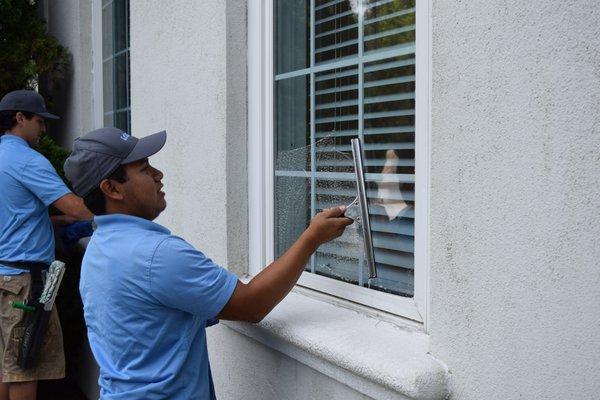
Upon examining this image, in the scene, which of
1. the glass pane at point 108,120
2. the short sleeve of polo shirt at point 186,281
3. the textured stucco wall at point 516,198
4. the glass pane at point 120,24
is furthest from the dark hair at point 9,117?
the textured stucco wall at point 516,198

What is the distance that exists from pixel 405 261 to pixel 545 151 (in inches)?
32.8

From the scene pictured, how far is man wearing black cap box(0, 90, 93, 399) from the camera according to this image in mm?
4141

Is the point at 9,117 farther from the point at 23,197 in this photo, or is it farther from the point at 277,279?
the point at 277,279

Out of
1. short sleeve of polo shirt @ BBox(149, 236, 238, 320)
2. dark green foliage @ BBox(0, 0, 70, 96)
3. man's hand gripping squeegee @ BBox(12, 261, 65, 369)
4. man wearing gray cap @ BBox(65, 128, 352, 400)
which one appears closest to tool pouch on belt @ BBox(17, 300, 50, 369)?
man's hand gripping squeegee @ BBox(12, 261, 65, 369)

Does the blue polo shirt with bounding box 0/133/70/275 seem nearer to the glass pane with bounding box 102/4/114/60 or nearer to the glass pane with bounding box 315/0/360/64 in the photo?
the glass pane with bounding box 102/4/114/60

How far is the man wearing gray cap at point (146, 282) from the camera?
212 cm

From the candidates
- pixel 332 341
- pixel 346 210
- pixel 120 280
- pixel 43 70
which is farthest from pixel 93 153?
pixel 43 70

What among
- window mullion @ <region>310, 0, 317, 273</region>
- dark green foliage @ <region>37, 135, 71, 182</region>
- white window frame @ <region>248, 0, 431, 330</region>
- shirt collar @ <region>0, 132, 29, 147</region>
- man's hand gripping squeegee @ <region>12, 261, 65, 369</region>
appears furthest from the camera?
dark green foliage @ <region>37, 135, 71, 182</region>

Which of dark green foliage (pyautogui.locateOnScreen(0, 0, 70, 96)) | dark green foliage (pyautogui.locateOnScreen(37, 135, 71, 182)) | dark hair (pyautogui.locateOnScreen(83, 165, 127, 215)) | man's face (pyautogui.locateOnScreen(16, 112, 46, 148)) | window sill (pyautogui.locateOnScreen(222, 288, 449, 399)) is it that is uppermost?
dark green foliage (pyautogui.locateOnScreen(0, 0, 70, 96))

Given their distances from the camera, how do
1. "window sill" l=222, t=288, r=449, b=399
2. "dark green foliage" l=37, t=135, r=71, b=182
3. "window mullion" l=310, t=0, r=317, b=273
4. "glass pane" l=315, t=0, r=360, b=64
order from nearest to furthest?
"window sill" l=222, t=288, r=449, b=399
"glass pane" l=315, t=0, r=360, b=64
"window mullion" l=310, t=0, r=317, b=273
"dark green foliage" l=37, t=135, r=71, b=182

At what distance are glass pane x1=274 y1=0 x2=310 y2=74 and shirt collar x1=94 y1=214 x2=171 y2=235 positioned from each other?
1.03 m

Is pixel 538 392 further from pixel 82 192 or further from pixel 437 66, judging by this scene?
pixel 82 192

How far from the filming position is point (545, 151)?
1.59 m

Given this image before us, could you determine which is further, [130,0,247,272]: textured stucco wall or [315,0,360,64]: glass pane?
[130,0,247,272]: textured stucco wall
